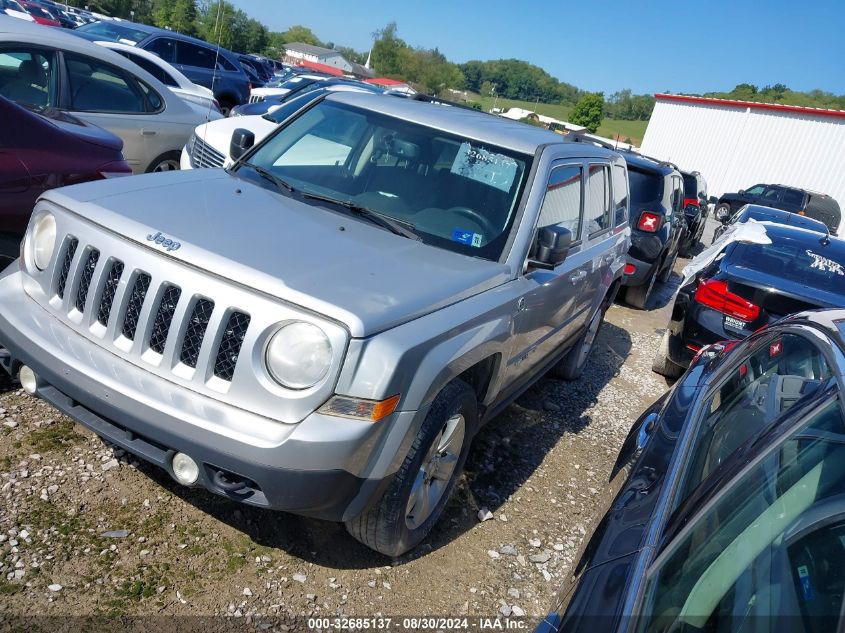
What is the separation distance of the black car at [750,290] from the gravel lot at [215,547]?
208 centimetres

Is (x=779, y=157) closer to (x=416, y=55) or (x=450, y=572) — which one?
(x=450, y=572)

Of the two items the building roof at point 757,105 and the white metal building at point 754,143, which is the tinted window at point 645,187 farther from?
the building roof at point 757,105

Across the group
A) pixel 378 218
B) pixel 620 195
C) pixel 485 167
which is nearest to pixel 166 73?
pixel 620 195

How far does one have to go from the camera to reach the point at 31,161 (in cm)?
411

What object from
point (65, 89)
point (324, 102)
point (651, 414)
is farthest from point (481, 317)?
point (65, 89)

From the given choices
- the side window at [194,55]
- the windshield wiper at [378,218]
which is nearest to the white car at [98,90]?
the windshield wiper at [378,218]

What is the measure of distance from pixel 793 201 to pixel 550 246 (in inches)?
894

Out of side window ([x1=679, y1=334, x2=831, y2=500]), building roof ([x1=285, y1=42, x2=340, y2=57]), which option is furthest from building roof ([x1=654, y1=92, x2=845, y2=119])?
building roof ([x1=285, y1=42, x2=340, y2=57])

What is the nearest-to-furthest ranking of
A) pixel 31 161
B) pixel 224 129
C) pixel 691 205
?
1. pixel 31 161
2. pixel 224 129
3. pixel 691 205

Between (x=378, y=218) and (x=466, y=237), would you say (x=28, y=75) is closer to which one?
(x=378, y=218)

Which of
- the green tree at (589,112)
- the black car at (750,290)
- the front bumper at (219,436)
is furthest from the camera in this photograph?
the green tree at (589,112)

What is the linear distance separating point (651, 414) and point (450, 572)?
122cm

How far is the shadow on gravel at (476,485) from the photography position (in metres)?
3.24

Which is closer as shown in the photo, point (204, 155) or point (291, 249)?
point (291, 249)
